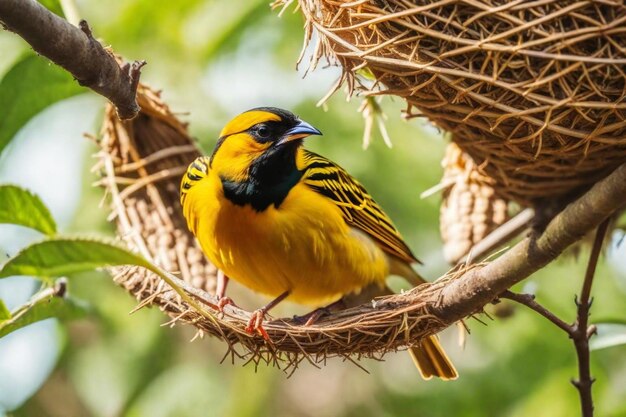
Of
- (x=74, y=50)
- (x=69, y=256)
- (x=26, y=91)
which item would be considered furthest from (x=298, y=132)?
(x=69, y=256)

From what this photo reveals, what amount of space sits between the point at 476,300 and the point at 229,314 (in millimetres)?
654

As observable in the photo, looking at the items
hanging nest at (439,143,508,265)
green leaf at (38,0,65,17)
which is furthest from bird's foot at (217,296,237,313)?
green leaf at (38,0,65,17)

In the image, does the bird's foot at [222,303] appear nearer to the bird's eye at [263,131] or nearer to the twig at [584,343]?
the bird's eye at [263,131]

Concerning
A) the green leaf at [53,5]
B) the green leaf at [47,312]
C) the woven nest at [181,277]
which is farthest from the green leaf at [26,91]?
the green leaf at [47,312]

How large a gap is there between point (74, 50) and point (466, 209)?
1.38 metres

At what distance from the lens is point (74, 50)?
1827 millimetres

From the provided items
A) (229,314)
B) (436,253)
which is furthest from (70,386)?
(229,314)

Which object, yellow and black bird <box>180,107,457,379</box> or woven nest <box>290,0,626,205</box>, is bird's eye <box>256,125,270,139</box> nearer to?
yellow and black bird <box>180,107,457,379</box>

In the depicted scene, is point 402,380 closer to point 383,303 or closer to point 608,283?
point 608,283

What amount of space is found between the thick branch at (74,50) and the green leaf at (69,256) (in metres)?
0.45

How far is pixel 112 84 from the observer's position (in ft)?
6.45

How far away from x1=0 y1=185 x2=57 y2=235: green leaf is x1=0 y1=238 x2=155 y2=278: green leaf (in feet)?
1.52

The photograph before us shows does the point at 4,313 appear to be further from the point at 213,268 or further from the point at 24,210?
the point at 213,268

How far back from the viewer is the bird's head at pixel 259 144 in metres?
2.57
